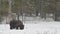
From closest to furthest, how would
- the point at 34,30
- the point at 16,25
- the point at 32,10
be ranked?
1. the point at 34,30
2. the point at 16,25
3. the point at 32,10

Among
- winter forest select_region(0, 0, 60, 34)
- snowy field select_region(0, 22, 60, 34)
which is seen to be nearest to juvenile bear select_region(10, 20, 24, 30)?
snowy field select_region(0, 22, 60, 34)

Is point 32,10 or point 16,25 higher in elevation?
point 32,10

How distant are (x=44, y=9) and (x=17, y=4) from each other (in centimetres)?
616

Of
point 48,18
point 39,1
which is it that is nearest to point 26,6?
point 39,1

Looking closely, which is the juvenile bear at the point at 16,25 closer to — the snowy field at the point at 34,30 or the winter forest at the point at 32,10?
the snowy field at the point at 34,30

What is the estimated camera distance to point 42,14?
34.4 meters

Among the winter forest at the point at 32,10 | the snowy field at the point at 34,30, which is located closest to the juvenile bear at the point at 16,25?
the snowy field at the point at 34,30

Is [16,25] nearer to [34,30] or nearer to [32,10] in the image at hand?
[34,30]

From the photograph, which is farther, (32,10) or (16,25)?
(32,10)

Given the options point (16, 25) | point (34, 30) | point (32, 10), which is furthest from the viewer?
point (32, 10)

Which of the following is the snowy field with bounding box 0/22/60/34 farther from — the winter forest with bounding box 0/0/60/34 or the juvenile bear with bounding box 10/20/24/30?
the winter forest with bounding box 0/0/60/34

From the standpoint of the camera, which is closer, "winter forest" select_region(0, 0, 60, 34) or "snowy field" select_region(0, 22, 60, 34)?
"snowy field" select_region(0, 22, 60, 34)

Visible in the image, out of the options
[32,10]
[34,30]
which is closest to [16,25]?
[34,30]

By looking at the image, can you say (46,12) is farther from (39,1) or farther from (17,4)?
(17,4)
